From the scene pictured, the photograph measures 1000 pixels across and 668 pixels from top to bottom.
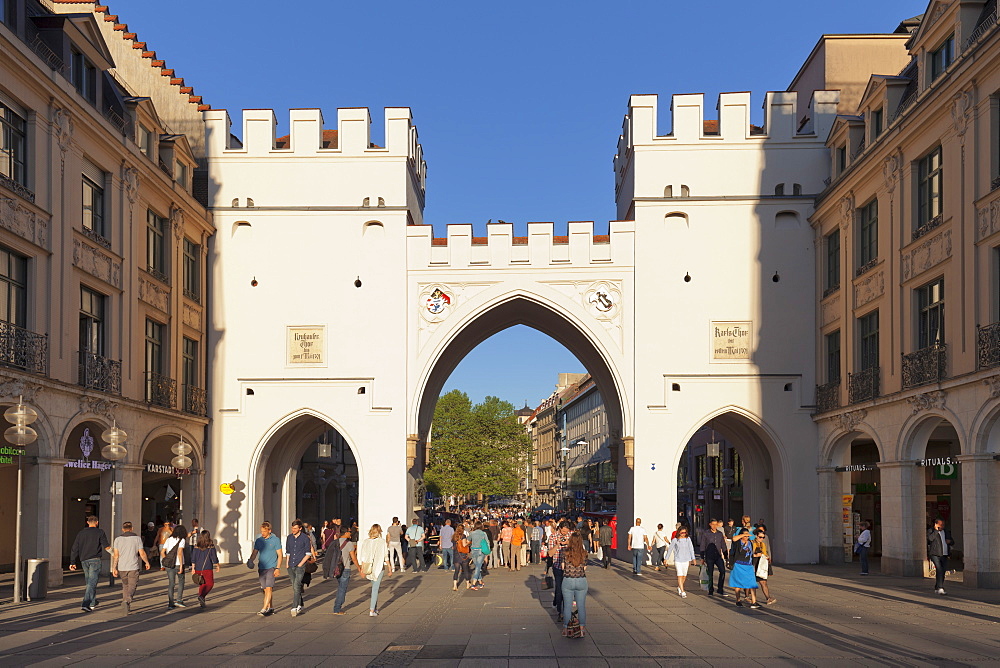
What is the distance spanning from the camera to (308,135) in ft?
113

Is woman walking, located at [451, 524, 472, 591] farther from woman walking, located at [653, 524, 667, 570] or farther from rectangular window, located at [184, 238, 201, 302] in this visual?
rectangular window, located at [184, 238, 201, 302]

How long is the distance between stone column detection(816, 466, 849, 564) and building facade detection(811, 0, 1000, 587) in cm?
4

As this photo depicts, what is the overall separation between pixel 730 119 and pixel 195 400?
17826 millimetres

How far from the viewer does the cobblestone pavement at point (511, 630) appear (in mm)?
13016

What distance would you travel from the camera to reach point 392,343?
111 ft

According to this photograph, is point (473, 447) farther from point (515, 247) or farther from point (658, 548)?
point (658, 548)

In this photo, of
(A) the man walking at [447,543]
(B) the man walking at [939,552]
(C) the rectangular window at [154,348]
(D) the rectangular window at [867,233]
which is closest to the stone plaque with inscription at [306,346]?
(C) the rectangular window at [154,348]

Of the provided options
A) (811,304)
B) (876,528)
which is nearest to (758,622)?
(811,304)

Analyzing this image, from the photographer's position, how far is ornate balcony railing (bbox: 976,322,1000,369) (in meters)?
21.0

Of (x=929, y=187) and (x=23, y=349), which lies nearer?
(x=23, y=349)

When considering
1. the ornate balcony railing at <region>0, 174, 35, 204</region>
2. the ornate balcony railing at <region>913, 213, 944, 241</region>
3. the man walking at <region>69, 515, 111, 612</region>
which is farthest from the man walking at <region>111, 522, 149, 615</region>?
the ornate balcony railing at <region>913, 213, 944, 241</region>

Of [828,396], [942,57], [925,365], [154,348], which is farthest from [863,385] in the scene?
[154,348]

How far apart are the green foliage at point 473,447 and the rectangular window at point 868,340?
53873 mm

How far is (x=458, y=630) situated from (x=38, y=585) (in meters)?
8.43
